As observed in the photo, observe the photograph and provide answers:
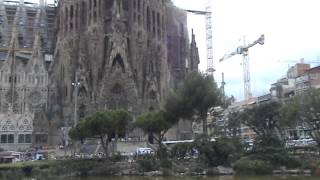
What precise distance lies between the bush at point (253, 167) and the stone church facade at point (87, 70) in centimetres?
4782

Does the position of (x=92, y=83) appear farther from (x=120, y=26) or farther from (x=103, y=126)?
(x=103, y=126)

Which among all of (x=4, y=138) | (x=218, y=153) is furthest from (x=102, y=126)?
(x=4, y=138)

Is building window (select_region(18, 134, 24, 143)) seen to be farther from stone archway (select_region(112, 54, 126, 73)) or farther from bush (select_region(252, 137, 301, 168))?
bush (select_region(252, 137, 301, 168))

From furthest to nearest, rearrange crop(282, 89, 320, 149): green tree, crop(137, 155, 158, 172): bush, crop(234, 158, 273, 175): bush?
1. crop(282, 89, 320, 149): green tree
2. crop(137, 155, 158, 172): bush
3. crop(234, 158, 273, 175): bush

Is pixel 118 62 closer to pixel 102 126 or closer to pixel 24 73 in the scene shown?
pixel 24 73

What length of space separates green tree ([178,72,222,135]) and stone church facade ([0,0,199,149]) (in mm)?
32311

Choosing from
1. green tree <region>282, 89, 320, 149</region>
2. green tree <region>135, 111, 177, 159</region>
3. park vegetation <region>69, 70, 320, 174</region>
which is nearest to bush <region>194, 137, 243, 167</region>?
park vegetation <region>69, 70, 320, 174</region>

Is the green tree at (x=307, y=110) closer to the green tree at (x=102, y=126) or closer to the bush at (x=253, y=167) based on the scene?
the bush at (x=253, y=167)

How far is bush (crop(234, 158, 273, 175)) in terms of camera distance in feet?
239

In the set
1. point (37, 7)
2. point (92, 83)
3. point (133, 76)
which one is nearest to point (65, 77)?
point (92, 83)

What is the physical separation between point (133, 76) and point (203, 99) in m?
42.9

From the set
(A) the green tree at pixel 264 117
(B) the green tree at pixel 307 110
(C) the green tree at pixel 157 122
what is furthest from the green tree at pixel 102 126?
(B) the green tree at pixel 307 110

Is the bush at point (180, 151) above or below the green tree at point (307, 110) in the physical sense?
below

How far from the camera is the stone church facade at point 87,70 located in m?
127
